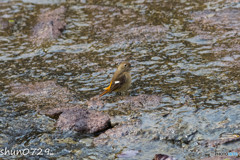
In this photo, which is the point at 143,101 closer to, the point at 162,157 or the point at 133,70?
the point at 133,70

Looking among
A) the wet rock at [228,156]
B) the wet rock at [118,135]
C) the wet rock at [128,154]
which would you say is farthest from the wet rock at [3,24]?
the wet rock at [228,156]

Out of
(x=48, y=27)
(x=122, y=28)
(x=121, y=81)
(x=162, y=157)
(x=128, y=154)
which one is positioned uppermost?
(x=48, y=27)

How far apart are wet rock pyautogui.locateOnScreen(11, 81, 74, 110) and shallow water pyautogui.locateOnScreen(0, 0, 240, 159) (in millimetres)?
201

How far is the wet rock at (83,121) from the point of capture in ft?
20.9

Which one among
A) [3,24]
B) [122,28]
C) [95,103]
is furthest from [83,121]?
[3,24]

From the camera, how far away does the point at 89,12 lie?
39.8 ft

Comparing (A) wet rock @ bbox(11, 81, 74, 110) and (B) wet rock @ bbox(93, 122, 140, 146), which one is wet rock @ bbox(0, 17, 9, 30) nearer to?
(A) wet rock @ bbox(11, 81, 74, 110)

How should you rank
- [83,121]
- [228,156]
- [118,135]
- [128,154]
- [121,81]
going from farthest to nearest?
[121,81] → [83,121] → [118,135] → [128,154] → [228,156]

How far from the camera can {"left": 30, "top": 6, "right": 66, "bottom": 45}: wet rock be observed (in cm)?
1070

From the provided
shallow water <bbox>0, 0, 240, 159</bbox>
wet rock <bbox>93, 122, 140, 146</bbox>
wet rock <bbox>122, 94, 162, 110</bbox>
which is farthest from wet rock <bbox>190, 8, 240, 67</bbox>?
wet rock <bbox>93, 122, 140, 146</bbox>

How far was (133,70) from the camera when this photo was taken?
8625 millimetres

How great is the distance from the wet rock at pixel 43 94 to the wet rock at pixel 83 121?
2.20 ft

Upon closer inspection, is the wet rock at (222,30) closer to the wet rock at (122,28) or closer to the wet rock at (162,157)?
the wet rock at (122,28)

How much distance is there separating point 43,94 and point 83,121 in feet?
5.49
